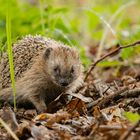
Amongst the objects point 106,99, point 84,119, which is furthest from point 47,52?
point 84,119

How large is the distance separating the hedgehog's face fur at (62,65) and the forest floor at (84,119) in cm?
32

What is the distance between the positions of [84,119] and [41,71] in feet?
6.64

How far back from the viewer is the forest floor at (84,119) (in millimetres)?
5621

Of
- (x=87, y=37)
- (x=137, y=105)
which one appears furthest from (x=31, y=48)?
(x=87, y=37)

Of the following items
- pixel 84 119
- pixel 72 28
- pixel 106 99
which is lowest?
pixel 84 119

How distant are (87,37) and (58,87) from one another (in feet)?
28.2

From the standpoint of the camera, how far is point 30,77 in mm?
8422

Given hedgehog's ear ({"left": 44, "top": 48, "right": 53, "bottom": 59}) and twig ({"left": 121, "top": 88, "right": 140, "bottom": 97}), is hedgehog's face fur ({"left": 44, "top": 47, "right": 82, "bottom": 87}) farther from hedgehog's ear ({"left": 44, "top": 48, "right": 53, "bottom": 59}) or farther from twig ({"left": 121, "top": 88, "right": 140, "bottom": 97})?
twig ({"left": 121, "top": 88, "right": 140, "bottom": 97})

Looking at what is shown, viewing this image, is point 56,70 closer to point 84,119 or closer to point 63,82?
point 63,82

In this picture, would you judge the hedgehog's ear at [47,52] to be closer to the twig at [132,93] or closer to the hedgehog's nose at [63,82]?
the hedgehog's nose at [63,82]

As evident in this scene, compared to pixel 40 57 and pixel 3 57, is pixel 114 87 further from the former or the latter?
pixel 3 57

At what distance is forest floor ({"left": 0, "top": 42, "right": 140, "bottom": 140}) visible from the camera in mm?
5621

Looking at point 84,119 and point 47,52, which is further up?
point 47,52

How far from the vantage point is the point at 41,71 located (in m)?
8.48
